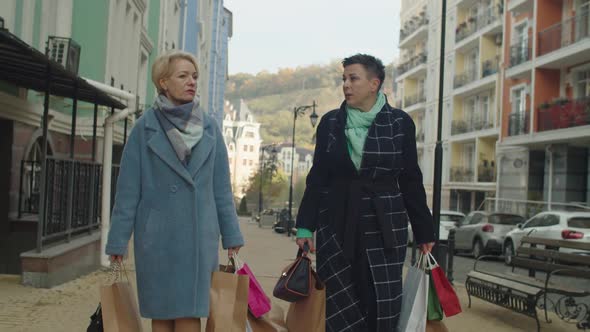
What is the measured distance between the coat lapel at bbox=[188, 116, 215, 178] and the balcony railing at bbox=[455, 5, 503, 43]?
40.2 m

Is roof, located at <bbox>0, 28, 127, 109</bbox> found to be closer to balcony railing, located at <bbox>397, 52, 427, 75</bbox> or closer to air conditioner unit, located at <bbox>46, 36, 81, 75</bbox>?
air conditioner unit, located at <bbox>46, 36, 81, 75</bbox>

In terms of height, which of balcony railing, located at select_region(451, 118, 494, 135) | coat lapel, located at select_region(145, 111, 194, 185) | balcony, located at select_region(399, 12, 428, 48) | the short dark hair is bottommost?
coat lapel, located at select_region(145, 111, 194, 185)

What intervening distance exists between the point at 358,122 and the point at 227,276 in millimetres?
1239

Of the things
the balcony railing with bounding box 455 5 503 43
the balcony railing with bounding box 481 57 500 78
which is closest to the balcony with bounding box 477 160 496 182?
the balcony railing with bounding box 481 57 500 78

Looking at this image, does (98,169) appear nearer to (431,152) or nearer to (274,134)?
(431,152)

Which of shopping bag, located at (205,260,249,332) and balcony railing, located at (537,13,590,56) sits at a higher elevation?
balcony railing, located at (537,13,590,56)

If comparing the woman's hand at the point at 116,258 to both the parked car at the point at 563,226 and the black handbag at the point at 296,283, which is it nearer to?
the black handbag at the point at 296,283

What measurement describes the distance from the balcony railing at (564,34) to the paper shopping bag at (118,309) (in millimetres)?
26423

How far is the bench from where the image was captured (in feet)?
23.4

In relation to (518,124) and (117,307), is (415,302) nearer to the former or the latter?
(117,307)

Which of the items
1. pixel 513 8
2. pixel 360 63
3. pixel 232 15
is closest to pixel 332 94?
pixel 232 15

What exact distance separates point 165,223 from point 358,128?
1336 mm

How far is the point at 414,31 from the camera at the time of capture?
193 feet

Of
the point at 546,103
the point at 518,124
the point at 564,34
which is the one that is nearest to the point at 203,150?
A: the point at 564,34
